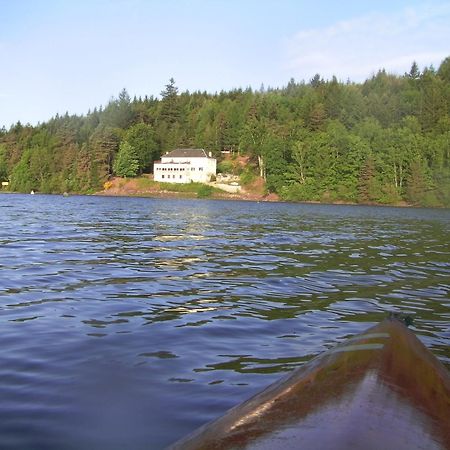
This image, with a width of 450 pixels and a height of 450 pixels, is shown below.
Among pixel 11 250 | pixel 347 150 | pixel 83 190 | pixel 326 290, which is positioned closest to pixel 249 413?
pixel 326 290

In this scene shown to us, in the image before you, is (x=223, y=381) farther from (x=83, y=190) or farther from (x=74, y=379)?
(x=83, y=190)

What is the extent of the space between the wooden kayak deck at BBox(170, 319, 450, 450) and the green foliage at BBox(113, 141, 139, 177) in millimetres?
120463

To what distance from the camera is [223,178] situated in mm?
116750

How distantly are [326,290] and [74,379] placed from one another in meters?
6.66

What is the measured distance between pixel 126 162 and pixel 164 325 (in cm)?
11642

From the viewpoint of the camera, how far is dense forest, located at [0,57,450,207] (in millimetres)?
95750

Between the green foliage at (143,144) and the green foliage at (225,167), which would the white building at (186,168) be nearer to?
the green foliage at (225,167)

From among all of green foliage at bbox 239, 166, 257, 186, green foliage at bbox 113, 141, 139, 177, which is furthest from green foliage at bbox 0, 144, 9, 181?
green foliage at bbox 239, 166, 257, 186

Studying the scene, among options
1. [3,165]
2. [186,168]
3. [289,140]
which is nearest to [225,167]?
[186,168]

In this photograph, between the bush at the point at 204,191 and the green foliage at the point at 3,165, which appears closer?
the bush at the point at 204,191

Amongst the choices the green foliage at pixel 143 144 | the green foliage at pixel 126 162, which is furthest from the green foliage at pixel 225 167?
the green foliage at pixel 126 162

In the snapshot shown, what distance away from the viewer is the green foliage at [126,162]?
12069cm

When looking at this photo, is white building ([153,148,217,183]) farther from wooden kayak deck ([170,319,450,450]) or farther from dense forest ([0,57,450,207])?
wooden kayak deck ([170,319,450,450])

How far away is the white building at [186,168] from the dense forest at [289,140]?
5515 millimetres
